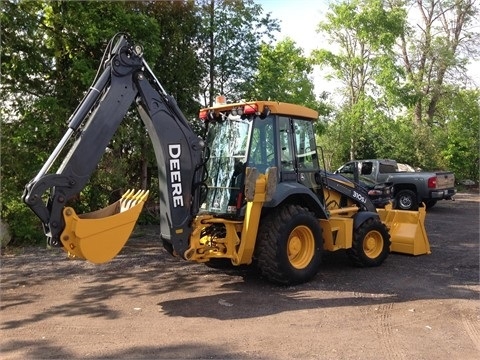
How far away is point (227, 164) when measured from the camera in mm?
6750

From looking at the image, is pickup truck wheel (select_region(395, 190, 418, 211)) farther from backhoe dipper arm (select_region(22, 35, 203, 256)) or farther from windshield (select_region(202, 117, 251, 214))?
backhoe dipper arm (select_region(22, 35, 203, 256))

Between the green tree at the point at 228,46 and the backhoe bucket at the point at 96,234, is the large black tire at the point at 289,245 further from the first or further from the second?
the green tree at the point at 228,46

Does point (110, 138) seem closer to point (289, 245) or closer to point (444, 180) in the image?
point (289, 245)

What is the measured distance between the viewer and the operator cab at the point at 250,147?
652 cm

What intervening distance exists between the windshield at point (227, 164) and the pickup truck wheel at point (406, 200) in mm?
10857

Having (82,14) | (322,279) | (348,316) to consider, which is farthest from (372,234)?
(82,14)

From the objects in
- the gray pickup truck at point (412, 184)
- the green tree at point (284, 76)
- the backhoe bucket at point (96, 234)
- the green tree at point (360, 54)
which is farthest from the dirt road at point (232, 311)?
the green tree at point (360, 54)

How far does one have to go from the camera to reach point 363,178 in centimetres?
1664

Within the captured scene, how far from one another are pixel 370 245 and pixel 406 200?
885cm

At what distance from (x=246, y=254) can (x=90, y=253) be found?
2.05 m

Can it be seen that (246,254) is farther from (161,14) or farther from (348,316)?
(161,14)

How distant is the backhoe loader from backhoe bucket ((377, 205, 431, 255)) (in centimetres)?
132

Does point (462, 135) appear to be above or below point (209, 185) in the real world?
above

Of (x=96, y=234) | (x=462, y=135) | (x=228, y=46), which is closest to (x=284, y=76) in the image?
(x=228, y=46)
